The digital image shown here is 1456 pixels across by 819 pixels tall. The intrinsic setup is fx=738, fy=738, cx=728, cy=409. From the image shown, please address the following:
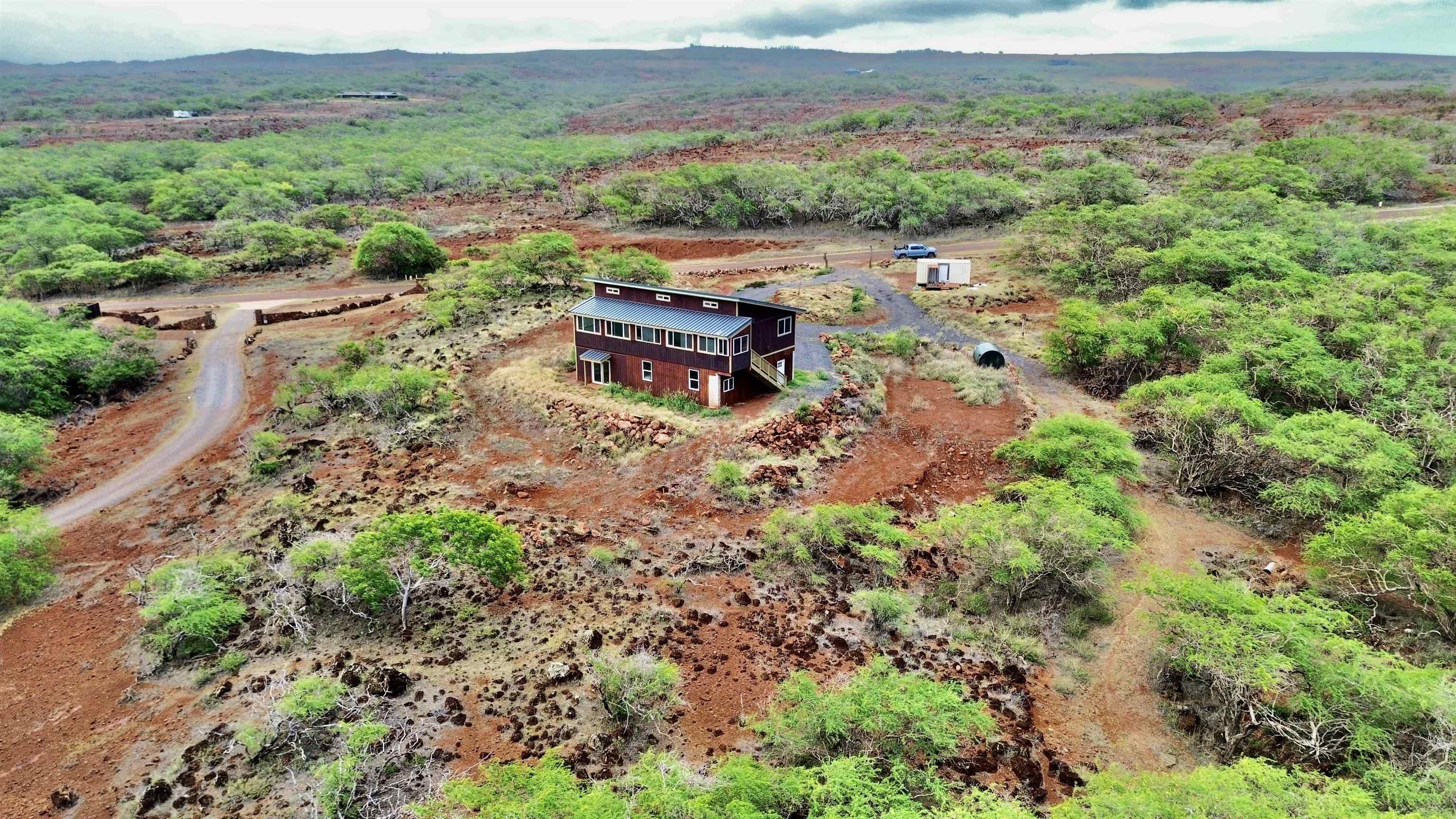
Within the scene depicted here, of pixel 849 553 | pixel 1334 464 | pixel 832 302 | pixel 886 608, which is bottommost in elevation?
pixel 849 553

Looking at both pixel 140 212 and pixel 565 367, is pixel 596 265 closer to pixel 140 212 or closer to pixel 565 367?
pixel 565 367

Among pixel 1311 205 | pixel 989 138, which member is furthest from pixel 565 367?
pixel 989 138

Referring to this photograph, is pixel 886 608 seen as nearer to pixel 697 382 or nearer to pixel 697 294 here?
pixel 697 382

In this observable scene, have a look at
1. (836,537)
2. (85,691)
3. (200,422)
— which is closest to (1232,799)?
(836,537)

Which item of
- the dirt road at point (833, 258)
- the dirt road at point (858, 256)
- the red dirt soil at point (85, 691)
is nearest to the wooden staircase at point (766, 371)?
the red dirt soil at point (85, 691)

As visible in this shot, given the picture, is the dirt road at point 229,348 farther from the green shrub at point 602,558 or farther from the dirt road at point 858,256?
the green shrub at point 602,558

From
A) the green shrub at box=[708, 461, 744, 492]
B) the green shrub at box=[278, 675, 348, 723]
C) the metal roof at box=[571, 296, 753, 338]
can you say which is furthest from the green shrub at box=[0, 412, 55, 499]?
the green shrub at box=[708, 461, 744, 492]
